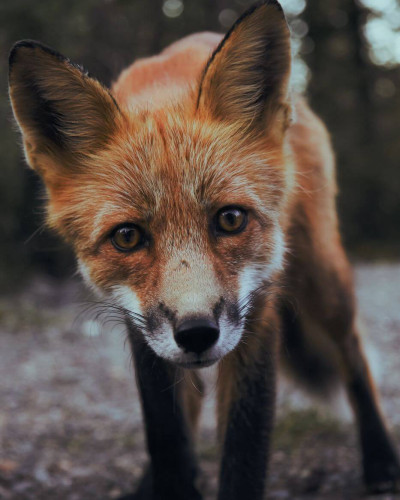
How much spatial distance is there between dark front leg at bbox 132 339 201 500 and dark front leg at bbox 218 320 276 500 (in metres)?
0.21

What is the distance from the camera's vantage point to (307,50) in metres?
14.0

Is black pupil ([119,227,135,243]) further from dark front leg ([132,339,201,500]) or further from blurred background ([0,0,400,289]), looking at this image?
blurred background ([0,0,400,289])

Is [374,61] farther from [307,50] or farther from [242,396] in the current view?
[242,396]

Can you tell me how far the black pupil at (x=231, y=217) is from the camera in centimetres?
204

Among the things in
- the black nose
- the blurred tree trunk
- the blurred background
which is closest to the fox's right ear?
the black nose

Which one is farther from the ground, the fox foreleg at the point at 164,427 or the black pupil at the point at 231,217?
the black pupil at the point at 231,217

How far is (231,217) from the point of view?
2.05 metres

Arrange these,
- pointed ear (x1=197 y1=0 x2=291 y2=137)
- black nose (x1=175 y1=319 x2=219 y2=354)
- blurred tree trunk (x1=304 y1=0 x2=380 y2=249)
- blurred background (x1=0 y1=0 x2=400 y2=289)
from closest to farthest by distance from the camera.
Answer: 1. black nose (x1=175 y1=319 x2=219 y2=354)
2. pointed ear (x1=197 y1=0 x2=291 y2=137)
3. blurred background (x1=0 y1=0 x2=400 y2=289)
4. blurred tree trunk (x1=304 y1=0 x2=380 y2=249)

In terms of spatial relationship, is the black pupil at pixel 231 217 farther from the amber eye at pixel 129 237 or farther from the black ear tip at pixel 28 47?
the black ear tip at pixel 28 47

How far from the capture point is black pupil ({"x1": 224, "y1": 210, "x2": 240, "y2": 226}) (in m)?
2.04

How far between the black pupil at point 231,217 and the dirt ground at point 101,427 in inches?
33.5

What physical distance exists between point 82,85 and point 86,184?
38 cm

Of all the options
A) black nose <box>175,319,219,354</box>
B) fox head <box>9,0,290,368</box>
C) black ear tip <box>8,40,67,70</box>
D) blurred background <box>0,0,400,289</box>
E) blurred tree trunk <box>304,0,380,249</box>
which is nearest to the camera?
black nose <box>175,319,219,354</box>

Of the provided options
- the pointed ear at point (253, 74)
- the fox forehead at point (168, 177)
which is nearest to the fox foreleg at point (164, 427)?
the fox forehead at point (168, 177)
